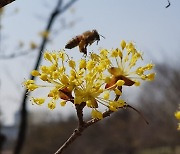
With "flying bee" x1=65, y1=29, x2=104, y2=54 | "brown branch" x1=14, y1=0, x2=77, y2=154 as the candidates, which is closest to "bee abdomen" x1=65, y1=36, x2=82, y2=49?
"flying bee" x1=65, y1=29, x2=104, y2=54

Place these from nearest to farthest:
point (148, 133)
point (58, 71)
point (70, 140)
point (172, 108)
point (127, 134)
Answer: point (70, 140), point (58, 71), point (172, 108), point (127, 134), point (148, 133)

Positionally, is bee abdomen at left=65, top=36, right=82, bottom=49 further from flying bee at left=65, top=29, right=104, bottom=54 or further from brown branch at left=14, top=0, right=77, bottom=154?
brown branch at left=14, top=0, right=77, bottom=154

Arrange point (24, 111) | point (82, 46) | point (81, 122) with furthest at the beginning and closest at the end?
point (24, 111)
point (82, 46)
point (81, 122)

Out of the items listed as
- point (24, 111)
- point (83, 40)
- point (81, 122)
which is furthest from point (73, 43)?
point (24, 111)

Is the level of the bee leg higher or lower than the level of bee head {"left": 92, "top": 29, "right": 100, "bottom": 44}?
lower

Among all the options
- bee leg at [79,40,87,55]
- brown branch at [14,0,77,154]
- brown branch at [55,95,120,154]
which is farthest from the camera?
brown branch at [14,0,77,154]

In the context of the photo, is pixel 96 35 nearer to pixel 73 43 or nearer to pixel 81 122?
pixel 73 43

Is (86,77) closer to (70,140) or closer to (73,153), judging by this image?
(70,140)

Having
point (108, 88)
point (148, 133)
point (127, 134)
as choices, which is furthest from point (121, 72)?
point (148, 133)

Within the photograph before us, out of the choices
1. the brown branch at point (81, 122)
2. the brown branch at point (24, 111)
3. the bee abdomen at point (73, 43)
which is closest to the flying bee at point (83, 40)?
the bee abdomen at point (73, 43)
